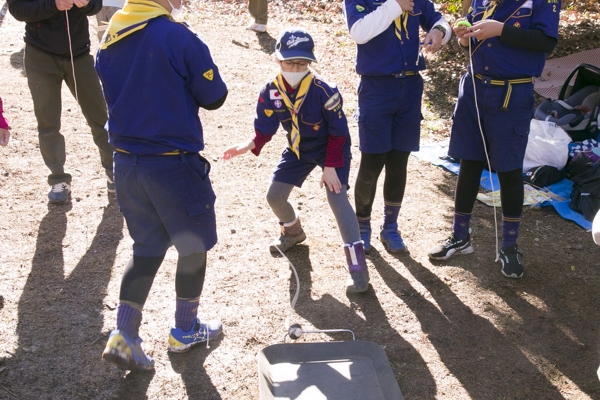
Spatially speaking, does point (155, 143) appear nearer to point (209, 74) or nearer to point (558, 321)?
point (209, 74)

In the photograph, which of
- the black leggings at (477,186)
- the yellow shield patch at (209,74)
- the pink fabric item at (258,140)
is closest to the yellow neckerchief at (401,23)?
the black leggings at (477,186)

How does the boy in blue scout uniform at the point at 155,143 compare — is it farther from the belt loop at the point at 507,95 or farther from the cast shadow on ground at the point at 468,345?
the belt loop at the point at 507,95

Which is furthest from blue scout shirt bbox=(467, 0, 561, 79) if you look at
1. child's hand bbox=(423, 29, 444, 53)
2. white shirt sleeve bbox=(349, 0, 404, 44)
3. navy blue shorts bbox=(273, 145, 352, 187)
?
navy blue shorts bbox=(273, 145, 352, 187)

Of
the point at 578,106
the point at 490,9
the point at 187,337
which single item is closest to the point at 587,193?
the point at 578,106

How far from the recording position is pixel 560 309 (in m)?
3.64

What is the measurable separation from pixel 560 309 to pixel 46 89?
378 cm

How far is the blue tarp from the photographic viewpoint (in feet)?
15.6

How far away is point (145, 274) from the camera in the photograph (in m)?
2.96

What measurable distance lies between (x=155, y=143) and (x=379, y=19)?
1.67 metres

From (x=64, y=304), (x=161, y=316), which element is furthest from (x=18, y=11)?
(x=161, y=316)

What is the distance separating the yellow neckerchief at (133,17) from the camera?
2.54 m

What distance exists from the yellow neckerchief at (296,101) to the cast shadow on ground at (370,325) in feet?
2.85

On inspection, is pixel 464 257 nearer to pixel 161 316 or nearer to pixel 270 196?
pixel 270 196

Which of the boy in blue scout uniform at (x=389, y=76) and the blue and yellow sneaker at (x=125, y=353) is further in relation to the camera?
the boy in blue scout uniform at (x=389, y=76)
